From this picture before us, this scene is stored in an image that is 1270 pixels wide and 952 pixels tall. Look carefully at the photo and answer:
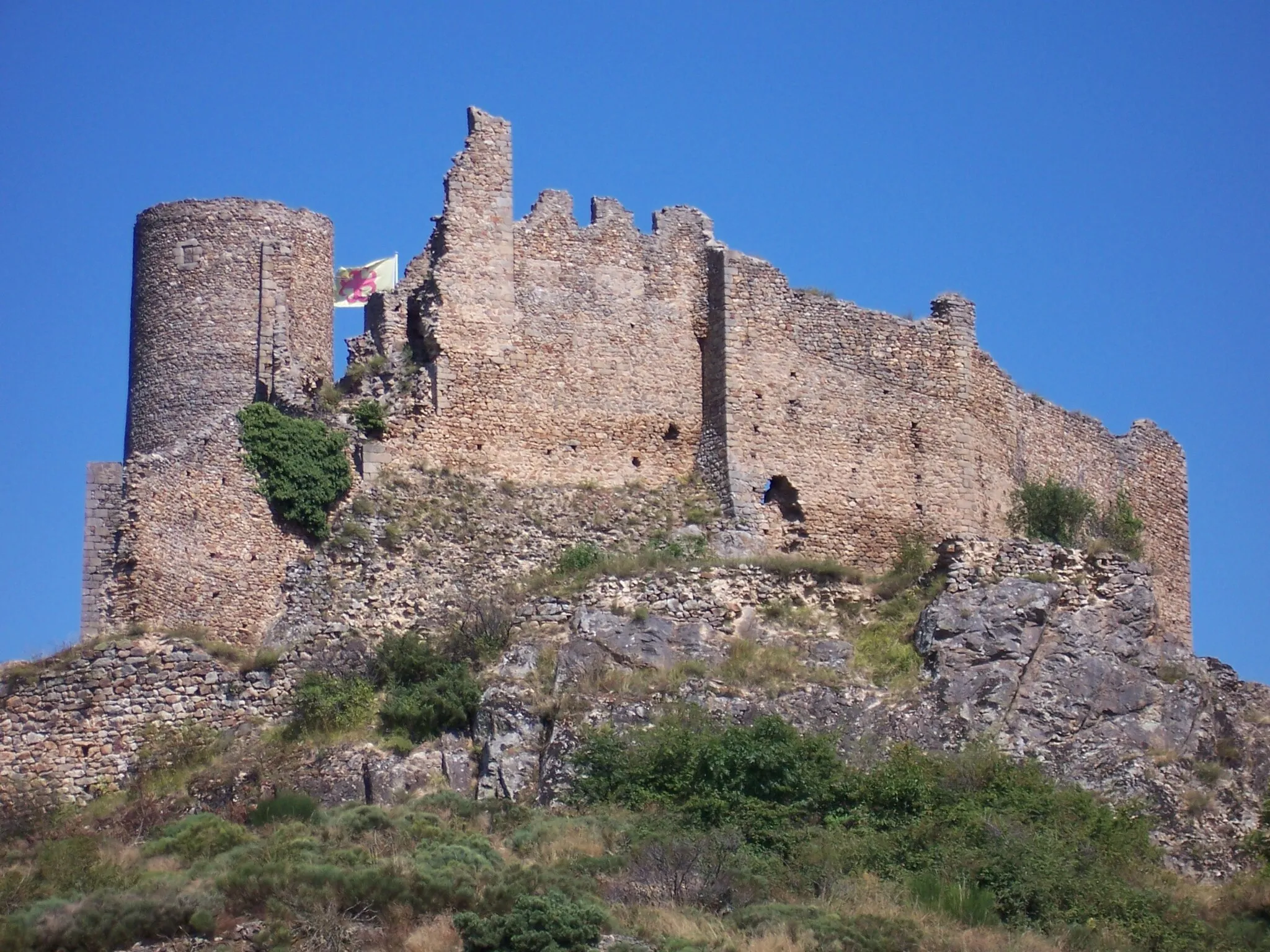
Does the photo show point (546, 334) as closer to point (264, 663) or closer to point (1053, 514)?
point (264, 663)

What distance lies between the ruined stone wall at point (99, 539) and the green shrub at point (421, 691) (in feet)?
13.4

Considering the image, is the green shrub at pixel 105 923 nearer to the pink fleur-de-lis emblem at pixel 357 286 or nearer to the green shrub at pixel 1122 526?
the pink fleur-de-lis emblem at pixel 357 286

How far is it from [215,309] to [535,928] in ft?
56.1

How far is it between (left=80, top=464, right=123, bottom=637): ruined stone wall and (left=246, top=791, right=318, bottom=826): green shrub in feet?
17.7

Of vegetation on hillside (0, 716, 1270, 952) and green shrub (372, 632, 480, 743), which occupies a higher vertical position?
green shrub (372, 632, 480, 743)

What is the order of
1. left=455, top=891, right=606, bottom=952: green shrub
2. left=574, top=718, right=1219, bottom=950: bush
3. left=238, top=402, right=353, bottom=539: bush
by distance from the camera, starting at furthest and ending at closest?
left=238, top=402, right=353, bottom=539: bush < left=574, top=718, right=1219, bottom=950: bush < left=455, top=891, right=606, bottom=952: green shrub

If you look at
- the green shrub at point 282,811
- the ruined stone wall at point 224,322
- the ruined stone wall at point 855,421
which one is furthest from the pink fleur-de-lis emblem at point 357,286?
the green shrub at point 282,811

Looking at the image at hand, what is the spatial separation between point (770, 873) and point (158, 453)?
1203 centimetres

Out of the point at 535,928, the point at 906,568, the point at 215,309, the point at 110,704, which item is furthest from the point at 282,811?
the point at 906,568

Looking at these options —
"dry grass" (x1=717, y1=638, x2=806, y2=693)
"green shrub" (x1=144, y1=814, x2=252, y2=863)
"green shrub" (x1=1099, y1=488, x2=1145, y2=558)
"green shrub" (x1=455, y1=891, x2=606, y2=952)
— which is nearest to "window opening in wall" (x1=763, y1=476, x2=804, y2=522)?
"dry grass" (x1=717, y1=638, x2=806, y2=693)

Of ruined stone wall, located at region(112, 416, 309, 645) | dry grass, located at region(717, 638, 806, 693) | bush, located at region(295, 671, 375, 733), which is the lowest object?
bush, located at region(295, 671, 375, 733)

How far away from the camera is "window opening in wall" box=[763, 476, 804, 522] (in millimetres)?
39438

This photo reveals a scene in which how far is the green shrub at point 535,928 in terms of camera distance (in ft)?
81.7

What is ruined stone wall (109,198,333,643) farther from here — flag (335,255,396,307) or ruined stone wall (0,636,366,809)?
flag (335,255,396,307)
